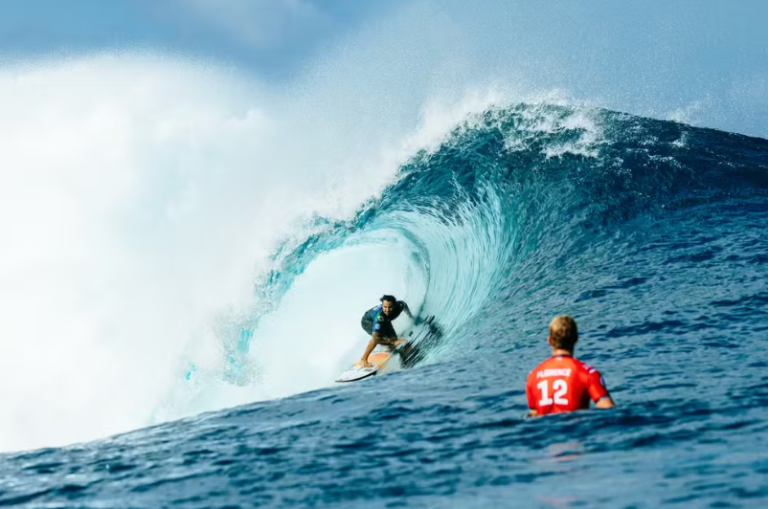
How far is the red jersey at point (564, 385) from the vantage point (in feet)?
19.1

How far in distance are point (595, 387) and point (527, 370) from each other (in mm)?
2102

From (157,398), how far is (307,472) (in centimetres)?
1038

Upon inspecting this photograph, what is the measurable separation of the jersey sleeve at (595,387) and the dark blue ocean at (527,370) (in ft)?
0.47

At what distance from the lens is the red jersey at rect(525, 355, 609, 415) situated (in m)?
5.84

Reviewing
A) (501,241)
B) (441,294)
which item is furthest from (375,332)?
(501,241)

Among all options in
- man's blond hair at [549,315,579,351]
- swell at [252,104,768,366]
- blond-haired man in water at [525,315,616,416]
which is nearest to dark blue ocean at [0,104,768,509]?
swell at [252,104,768,366]

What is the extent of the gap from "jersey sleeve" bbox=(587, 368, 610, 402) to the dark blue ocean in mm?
143

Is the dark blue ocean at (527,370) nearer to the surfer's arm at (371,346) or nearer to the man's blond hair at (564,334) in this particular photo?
the man's blond hair at (564,334)

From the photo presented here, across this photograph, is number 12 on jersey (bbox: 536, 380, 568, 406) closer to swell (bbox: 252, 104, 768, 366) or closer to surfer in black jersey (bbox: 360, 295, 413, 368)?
swell (bbox: 252, 104, 768, 366)

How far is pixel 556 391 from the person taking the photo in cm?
589

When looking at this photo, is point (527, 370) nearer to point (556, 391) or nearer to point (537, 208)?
point (556, 391)

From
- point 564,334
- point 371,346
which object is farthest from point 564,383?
point 371,346

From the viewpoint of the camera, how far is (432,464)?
17.0 ft

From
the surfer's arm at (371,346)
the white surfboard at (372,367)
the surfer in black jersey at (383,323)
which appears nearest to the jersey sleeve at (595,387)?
the white surfboard at (372,367)
